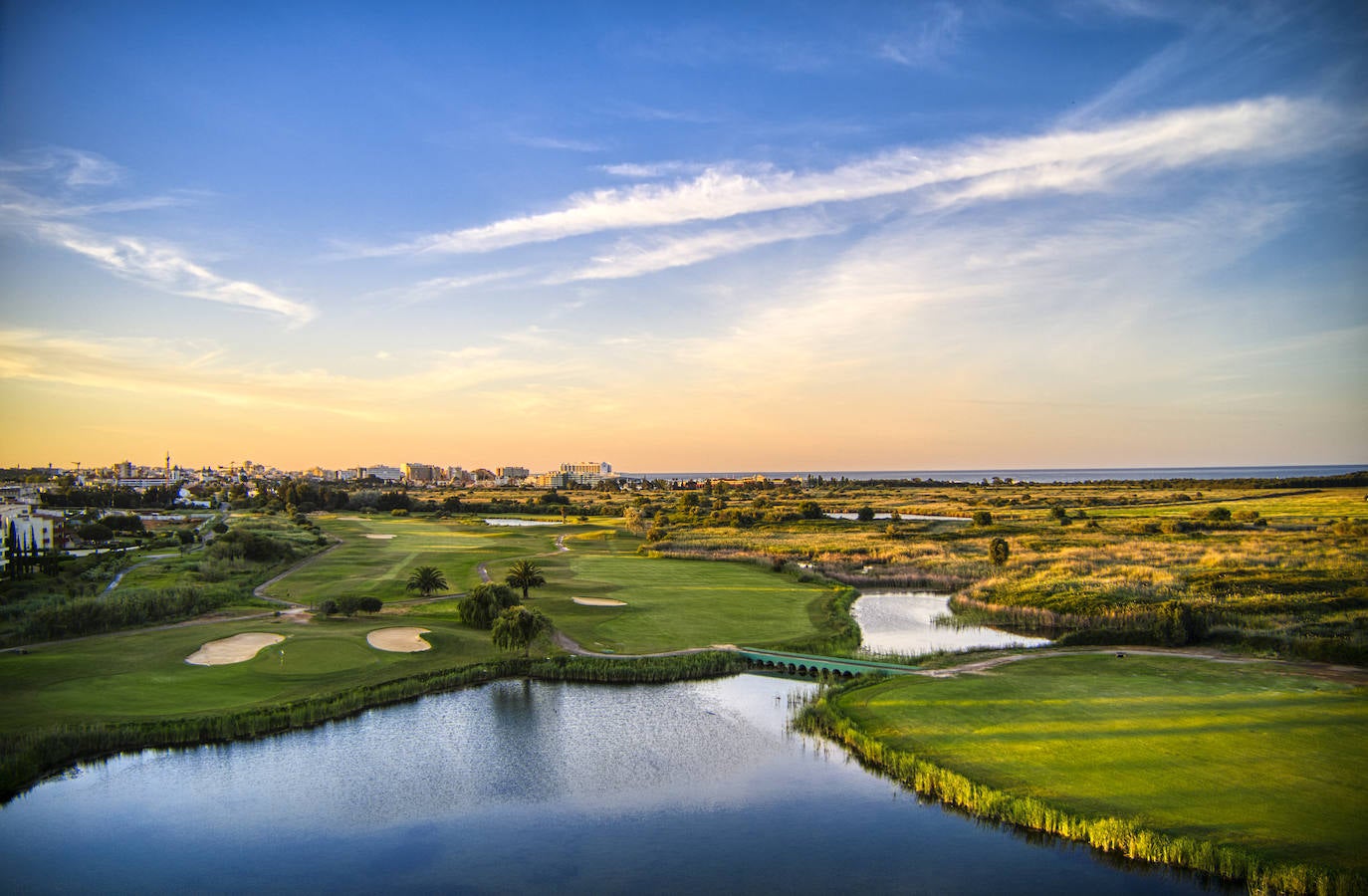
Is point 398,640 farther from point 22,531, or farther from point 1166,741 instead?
point 22,531

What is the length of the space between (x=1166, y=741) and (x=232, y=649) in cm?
3857

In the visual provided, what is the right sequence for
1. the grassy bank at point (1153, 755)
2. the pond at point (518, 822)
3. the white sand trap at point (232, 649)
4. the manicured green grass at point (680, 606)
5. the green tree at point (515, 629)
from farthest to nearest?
the manicured green grass at point (680, 606) < the green tree at point (515, 629) < the white sand trap at point (232, 649) < the pond at point (518, 822) < the grassy bank at point (1153, 755)

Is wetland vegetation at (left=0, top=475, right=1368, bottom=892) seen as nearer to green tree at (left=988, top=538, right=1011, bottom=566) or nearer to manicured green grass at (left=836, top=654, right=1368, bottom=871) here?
manicured green grass at (left=836, top=654, right=1368, bottom=871)

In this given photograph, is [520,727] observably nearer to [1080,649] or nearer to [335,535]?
[1080,649]

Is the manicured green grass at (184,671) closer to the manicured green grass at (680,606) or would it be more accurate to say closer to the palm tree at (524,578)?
the manicured green grass at (680,606)

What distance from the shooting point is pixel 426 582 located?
163ft

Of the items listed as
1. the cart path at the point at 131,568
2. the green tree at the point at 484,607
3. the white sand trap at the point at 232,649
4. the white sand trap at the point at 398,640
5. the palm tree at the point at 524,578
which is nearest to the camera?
the white sand trap at the point at 232,649

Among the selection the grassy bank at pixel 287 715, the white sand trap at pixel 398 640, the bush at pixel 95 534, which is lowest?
the grassy bank at pixel 287 715

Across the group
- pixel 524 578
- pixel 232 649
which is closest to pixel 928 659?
pixel 524 578

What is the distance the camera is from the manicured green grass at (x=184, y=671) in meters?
26.8

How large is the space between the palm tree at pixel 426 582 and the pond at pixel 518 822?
2271 cm

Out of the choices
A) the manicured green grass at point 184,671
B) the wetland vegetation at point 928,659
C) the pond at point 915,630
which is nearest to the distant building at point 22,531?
the wetland vegetation at point 928,659

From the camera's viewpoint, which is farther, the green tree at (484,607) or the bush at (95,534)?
the bush at (95,534)

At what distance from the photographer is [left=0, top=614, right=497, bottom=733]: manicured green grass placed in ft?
87.8
